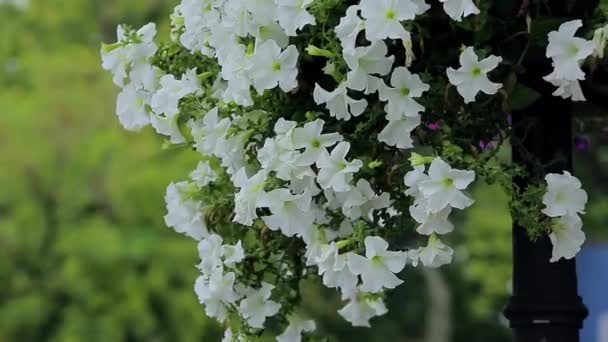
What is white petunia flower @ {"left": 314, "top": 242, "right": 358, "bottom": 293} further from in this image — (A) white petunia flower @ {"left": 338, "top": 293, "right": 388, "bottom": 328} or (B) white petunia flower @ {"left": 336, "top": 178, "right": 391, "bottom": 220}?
(A) white petunia flower @ {"left": 338, "top": 293, "right": 388, "bottom": 328}

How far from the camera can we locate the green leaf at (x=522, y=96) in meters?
1.55

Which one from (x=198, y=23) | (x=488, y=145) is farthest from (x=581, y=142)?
(x=198, y=23)

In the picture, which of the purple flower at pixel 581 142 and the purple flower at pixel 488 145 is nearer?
the purple flower at pixel 488 145

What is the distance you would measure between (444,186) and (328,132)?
21cm

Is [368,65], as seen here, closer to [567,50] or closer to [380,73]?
[380,73]

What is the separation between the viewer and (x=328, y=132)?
5.02ft

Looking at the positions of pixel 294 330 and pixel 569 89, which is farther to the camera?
pixel 294 330

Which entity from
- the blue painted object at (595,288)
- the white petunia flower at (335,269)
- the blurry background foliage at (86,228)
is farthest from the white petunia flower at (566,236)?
the blurry background foliage at (86,228)

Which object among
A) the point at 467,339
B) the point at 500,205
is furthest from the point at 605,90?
the point at 467,339

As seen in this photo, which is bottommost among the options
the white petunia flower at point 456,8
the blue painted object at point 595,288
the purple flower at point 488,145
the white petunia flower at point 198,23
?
the purple flower at point 488,145

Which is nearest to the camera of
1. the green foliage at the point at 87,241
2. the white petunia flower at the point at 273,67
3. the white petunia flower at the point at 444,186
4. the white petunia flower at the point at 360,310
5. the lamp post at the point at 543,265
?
the white petunia flower at the point at 444,186

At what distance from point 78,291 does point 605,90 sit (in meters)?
8.01

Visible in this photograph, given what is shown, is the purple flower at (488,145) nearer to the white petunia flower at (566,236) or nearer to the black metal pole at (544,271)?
the black metal pole at (544,271)

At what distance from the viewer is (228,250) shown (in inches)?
66.2
